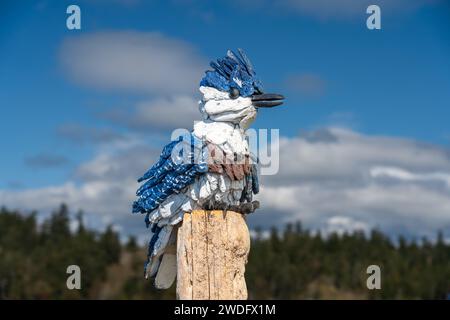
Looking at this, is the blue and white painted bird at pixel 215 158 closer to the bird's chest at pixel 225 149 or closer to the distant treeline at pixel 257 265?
the bird's chest at pixel 225 149

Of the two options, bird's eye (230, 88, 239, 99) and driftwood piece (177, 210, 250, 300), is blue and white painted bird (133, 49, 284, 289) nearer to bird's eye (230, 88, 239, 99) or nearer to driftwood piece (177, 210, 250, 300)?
bird's eye (230, 88, 239, 99)

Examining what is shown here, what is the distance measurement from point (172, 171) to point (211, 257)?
1.09 m

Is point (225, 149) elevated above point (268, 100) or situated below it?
below

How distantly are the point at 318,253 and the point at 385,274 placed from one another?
5.03 meters

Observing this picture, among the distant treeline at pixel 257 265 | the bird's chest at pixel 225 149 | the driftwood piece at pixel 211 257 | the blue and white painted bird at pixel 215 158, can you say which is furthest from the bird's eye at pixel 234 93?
the distant treeline at pixel 257 265

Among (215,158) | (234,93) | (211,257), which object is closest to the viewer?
(211,257)

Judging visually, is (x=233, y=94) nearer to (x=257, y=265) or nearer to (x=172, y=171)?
(x=172, y=171)

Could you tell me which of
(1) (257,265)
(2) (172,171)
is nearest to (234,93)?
(2) (172,171)

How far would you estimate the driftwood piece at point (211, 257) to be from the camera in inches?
328

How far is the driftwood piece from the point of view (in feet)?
27.3

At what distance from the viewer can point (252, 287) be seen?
32.3m

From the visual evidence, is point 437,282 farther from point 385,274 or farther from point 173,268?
point 173,268

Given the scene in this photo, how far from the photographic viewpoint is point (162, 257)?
9.17 m

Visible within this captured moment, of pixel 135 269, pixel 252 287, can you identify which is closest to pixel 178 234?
pixel 252 287
